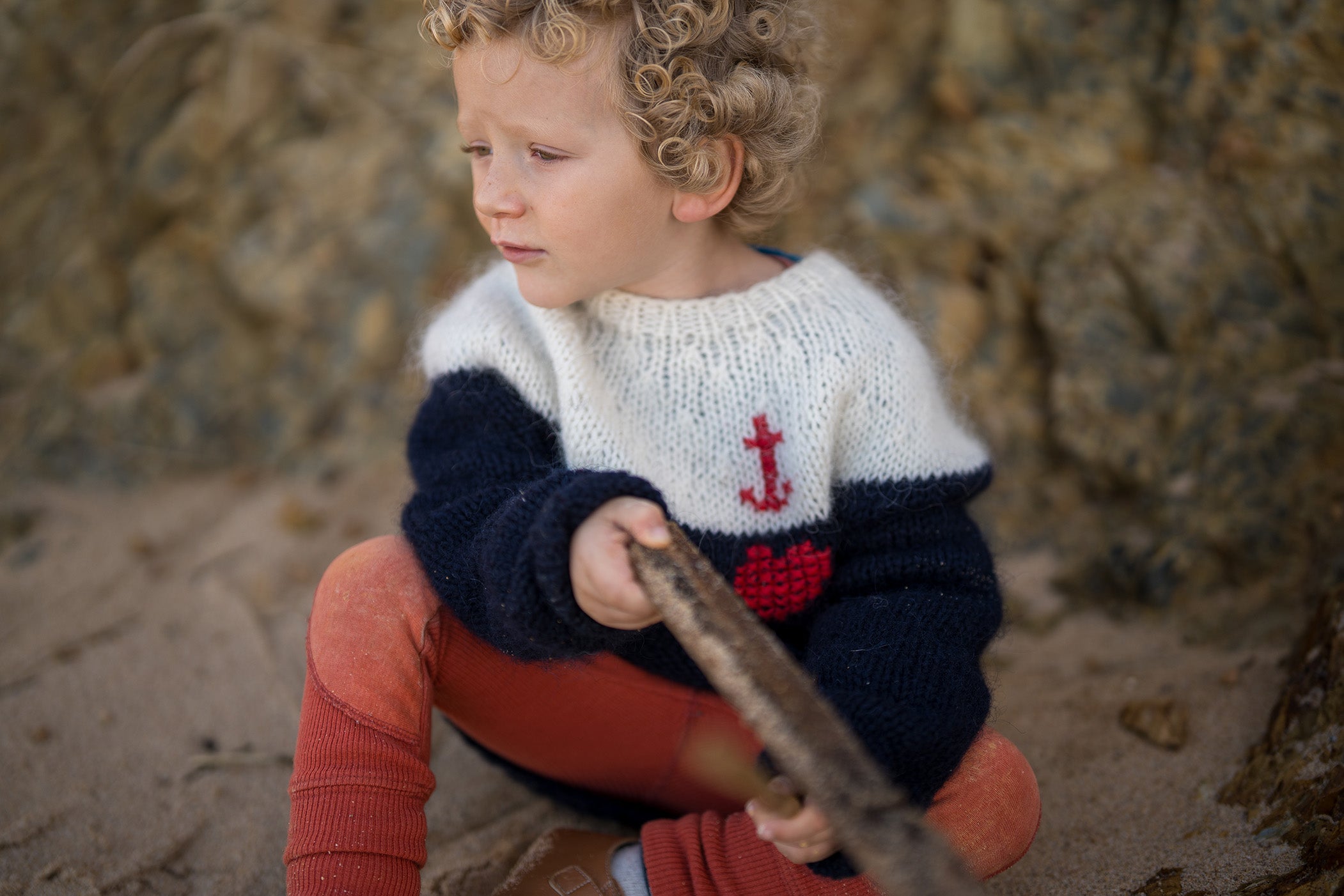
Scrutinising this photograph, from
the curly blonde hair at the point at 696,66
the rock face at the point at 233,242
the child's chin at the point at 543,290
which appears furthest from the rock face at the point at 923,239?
the child's chin at the point at 543,290

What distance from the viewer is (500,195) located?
151cm

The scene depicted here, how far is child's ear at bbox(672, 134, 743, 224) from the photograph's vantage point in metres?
1.67

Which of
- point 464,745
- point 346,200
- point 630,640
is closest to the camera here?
point 630,640

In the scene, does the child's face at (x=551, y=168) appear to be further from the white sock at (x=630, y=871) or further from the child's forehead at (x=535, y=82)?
the white sock at (x=630, y=871)

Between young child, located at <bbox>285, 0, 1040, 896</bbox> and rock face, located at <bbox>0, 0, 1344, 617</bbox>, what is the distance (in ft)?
2.23

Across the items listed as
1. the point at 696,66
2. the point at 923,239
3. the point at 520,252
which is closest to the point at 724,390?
the point at 520,252

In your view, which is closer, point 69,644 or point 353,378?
point 69,644

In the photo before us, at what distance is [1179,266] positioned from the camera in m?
2.42

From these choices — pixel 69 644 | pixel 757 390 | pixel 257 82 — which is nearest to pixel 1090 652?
pixel 757 390

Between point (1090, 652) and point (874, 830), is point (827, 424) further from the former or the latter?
point (1090, 652)

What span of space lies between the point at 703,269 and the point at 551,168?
354mm

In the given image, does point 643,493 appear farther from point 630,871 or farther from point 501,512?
point 630,871

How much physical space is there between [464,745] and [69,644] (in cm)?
97

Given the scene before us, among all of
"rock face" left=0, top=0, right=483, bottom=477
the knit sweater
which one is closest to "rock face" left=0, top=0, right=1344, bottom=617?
"rock face" left=0, top=0, right=483, bottom=477
